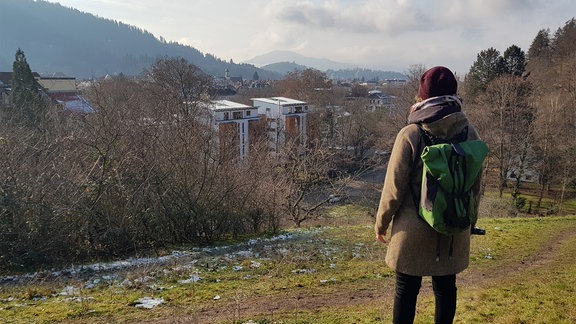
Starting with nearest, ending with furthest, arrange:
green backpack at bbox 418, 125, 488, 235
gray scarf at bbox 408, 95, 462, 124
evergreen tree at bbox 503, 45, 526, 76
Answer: green backpack at bbox 418, 125, 488, 235 → gray scarf at bbox 408, 95, 462, 124 → evergreen tree at bbox 503, 45, 526, 76

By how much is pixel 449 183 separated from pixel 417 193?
0.22 meters

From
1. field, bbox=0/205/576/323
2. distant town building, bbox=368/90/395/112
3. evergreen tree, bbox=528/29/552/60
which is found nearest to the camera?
field, bbox=0/205/576/323

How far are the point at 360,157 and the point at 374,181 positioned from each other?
604cm

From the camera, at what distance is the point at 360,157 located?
1645 inches

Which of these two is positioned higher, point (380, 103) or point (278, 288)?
point (380, 103)

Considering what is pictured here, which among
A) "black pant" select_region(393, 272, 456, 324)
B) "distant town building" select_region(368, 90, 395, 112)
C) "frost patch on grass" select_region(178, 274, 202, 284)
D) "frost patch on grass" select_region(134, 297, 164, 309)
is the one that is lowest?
"frost patch on grass" select_region(178, 274, 202, 284)

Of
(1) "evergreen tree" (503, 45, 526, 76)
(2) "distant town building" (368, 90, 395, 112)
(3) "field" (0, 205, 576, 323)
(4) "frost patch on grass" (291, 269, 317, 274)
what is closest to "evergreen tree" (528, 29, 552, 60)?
(1) "evergreen tree" (503, 45, 526, 76)

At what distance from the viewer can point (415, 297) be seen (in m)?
2.89

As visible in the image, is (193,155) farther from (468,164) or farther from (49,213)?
(468,164)

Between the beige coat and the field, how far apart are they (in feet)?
6.72

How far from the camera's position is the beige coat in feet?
8.73

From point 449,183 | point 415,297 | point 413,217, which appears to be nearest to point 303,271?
point 415,297

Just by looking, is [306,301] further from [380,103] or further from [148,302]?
[380,103]

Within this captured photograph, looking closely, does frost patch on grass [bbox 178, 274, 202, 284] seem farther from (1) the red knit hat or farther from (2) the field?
(1) the red knit hat
